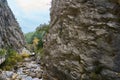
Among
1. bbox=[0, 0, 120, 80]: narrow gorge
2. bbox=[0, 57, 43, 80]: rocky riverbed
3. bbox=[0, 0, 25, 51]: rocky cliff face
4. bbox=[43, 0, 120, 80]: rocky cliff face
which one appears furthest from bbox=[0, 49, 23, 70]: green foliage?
bbox=[43, 0, 120, 80]: rocky cliff face

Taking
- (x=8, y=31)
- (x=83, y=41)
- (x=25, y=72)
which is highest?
(x=83, y=41)

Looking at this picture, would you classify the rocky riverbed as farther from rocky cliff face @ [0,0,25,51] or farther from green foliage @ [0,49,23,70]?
rocky cliff face @ [0,0,25,51]

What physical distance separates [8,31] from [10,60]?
4760 millimetres

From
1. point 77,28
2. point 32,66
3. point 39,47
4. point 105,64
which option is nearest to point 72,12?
point 77,28

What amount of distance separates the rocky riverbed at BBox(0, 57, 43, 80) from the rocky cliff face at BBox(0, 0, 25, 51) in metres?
3.03

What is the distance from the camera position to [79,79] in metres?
10.0

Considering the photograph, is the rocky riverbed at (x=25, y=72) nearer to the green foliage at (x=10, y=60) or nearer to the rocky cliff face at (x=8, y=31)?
the green foliage at (x=10, y=60)

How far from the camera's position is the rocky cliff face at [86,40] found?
9.09 m

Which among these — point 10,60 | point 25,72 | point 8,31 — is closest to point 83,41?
point 25,72

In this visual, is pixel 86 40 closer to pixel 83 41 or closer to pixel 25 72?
pixel 83 41

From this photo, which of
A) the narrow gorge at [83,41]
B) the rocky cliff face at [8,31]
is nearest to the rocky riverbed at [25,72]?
the rocky cliff face at [8,31]

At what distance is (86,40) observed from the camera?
9797 mm

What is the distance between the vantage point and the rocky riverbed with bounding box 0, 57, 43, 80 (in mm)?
19767

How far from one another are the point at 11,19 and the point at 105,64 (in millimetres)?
22940
